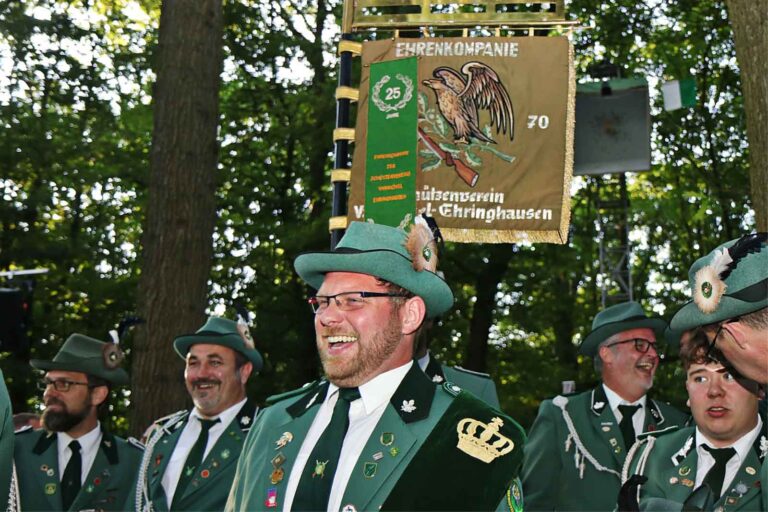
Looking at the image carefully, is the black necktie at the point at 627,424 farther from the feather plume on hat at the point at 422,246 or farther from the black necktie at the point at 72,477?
the black necktie at the point at 72,477

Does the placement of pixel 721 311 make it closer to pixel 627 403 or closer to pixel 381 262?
pixel 381 262

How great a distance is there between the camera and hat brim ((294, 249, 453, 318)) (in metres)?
4.14

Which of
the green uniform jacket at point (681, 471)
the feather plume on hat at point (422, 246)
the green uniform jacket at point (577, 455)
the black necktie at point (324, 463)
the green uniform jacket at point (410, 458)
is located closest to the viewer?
the green uniform jacket at point (410, 458)

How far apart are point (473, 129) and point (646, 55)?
14736 millimetres

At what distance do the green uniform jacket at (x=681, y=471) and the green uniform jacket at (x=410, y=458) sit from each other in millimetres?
1211

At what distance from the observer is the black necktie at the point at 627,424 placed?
6953 mm

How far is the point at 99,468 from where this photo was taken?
7586 millimetres

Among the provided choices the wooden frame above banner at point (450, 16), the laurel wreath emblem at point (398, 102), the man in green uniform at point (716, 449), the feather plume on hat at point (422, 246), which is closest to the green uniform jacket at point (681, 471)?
the man in green uniform at point (716, 449)

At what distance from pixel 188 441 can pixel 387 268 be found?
3692 millimetres

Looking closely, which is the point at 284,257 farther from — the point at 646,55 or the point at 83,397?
the point at 83,397

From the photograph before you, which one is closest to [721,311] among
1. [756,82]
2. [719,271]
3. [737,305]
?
[737,305]

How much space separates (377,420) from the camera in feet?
13.2

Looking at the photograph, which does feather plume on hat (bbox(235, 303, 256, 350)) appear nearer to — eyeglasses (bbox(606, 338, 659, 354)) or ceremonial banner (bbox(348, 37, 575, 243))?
ceremonial banner (bbox(348, 37, 575, 243))

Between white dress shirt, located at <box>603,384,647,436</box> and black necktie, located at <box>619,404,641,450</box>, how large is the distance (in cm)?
2
